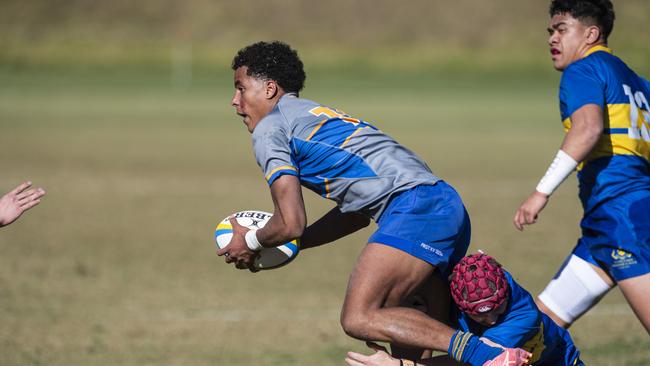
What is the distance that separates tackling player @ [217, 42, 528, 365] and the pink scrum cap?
16cm

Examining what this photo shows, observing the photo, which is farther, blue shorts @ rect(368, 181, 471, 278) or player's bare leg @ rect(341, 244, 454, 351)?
blue shorts @ rect(368, 181, 471, 278)

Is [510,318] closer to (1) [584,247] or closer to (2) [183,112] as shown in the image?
(1) [584,247]

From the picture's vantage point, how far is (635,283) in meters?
5.41

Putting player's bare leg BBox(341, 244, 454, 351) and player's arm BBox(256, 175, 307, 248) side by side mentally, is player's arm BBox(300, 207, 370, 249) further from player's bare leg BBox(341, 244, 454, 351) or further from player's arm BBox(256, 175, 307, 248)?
player's bare leg BBox(341, 244, 454, 351)

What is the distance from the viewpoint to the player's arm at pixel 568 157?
5184mm

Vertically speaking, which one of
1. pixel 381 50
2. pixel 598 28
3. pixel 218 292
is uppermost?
pixel 598 28

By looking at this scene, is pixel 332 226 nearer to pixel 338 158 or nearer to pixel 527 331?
pixel 338 158

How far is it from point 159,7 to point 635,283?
60.2 metres

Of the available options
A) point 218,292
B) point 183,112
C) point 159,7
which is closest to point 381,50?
point 159,7

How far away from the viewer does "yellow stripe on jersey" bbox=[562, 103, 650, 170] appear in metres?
5.58

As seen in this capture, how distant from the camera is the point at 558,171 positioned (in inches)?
207

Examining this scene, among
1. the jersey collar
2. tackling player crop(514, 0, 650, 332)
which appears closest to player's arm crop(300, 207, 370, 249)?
tackling player crop(514, 0, 650, 332)

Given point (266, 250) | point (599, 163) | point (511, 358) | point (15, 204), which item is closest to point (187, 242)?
point (266, 250)

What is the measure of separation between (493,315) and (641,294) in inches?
36.5
